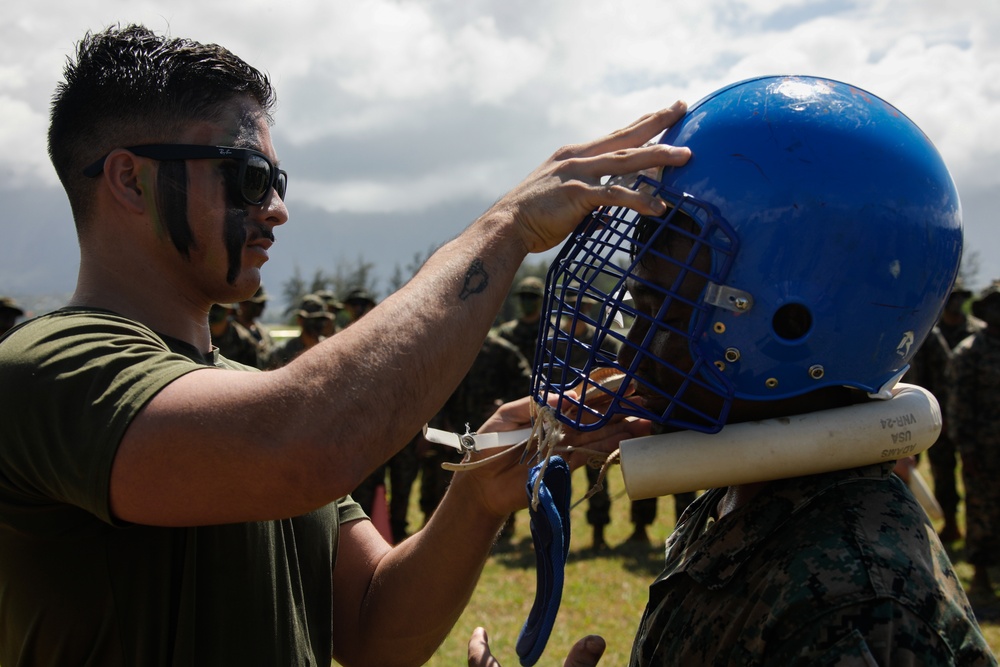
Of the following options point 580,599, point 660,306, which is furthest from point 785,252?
point 580,599

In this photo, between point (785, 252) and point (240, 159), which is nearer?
point (785, 252)

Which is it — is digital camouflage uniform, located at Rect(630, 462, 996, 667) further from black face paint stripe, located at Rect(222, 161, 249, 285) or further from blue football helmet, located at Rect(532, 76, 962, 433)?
black face paint stripe, located at Rect(222, 161, 249, 285)

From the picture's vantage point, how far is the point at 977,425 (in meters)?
8.73

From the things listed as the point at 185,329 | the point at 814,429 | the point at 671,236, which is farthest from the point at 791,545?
the point at 185,329

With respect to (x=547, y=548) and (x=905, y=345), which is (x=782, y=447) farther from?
(x=547, y=548)

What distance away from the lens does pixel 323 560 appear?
2527 mm

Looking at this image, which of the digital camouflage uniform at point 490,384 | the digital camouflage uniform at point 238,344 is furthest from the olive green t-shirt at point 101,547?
the digital camouflage uniform at point 238,344

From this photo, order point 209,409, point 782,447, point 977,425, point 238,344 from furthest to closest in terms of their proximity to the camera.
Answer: point 238,344 → point 977,425 → point 782,447 → point 209,409

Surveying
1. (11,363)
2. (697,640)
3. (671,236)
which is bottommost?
(697,640)

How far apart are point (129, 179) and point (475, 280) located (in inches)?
40.0

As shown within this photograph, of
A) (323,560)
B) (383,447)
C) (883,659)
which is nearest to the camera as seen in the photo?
(883,659)

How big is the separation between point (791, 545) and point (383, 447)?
894mm

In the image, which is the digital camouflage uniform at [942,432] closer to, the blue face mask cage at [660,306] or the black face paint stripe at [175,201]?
the blue face mask cage at [660,306]

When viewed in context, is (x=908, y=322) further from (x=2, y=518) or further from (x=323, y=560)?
(x=2, y=518)
